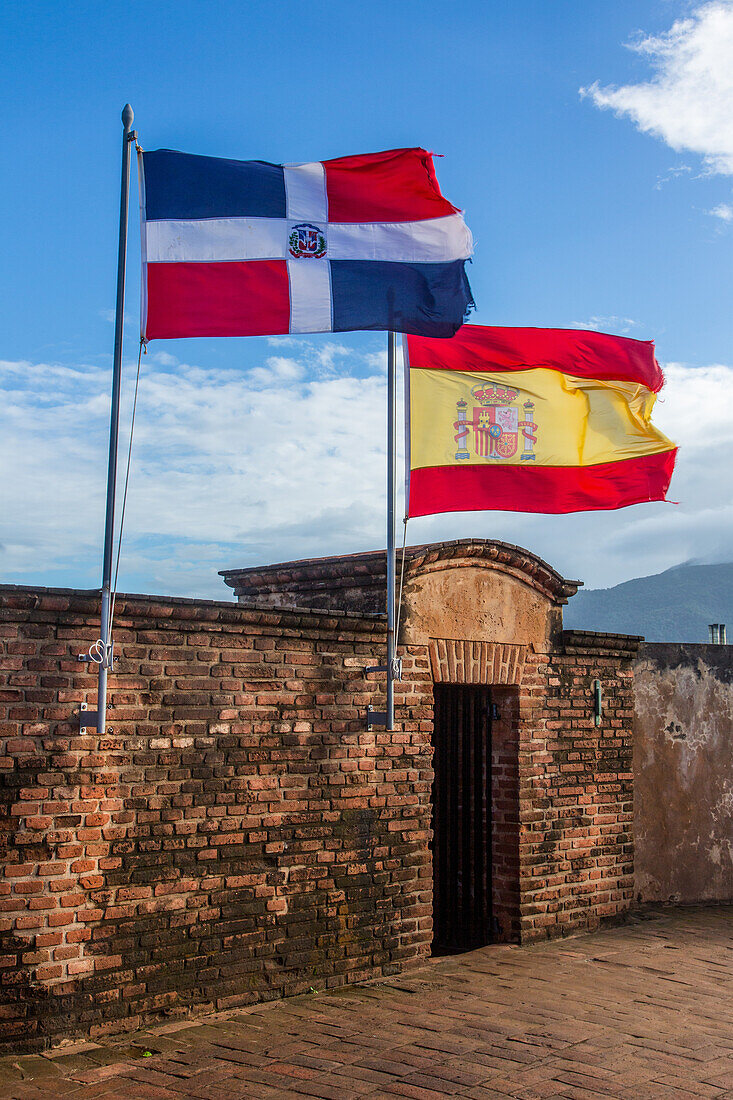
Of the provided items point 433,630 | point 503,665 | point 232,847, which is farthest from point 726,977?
point 232,847

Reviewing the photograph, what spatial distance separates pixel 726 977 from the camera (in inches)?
292

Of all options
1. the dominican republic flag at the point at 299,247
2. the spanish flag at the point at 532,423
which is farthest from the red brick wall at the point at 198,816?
the dominican republic flag at the point at 299,247

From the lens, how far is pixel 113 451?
580 cm

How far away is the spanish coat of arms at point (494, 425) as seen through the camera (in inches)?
306

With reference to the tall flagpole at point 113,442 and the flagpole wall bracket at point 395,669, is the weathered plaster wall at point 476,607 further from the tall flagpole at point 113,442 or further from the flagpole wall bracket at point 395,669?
the tall flagpole at point 113,442

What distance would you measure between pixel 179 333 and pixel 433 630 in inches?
117

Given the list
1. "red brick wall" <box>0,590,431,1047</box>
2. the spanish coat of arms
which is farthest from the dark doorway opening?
the spanish coat of arms

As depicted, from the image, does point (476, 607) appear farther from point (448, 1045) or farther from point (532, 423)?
point (448, 1045)

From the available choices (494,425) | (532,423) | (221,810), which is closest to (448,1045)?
(221,810)

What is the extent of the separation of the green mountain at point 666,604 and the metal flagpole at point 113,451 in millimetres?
115198

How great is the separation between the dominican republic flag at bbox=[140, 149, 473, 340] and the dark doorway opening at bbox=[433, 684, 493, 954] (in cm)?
333

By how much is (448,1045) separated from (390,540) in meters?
3.18

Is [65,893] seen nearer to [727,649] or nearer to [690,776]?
[690,776]

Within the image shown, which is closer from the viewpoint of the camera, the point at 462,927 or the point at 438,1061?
the point at 438,1061
